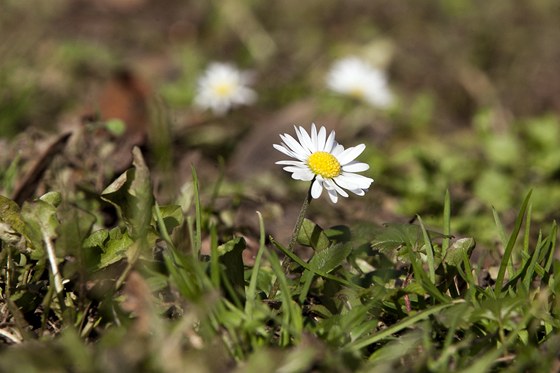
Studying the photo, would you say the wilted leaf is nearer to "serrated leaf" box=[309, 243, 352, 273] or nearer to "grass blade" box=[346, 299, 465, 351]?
"serrated leaf" box=[309, 243, 352, 273]

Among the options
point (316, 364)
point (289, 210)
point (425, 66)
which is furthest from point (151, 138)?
point (425, 66)

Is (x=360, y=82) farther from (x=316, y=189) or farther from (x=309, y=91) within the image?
(x=316, y=189)

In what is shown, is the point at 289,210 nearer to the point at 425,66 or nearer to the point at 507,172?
the point at 507,172

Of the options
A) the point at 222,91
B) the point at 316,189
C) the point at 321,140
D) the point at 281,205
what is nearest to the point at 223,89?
the point at 222,91

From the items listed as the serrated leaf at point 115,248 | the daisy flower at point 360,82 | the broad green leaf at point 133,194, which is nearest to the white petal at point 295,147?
the broad green leaf at point 133,194

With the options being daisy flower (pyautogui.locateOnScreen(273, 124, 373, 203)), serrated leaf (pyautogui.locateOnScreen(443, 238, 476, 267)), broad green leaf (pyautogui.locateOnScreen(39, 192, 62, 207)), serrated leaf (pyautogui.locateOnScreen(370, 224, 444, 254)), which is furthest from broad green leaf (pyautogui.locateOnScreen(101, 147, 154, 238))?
serrated leaf (pyautogui.locateOnScreen(443, 238, 476, 267))
